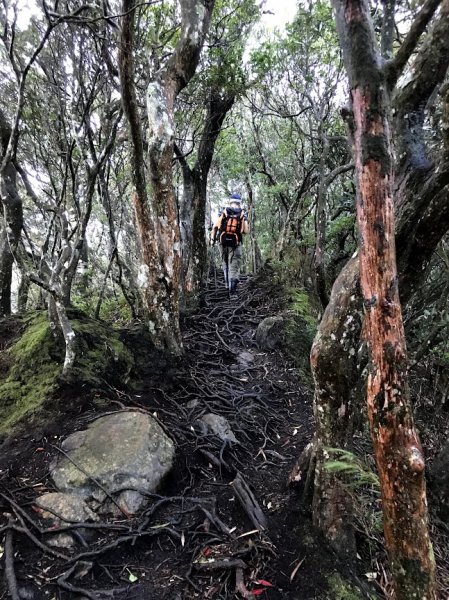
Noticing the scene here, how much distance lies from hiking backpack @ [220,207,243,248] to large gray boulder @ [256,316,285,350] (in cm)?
230

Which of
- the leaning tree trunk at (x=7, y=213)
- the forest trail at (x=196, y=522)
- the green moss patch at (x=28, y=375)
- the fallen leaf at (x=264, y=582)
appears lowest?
the fallen leaf at (x=264, y=582)

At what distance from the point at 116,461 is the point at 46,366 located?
1926mm

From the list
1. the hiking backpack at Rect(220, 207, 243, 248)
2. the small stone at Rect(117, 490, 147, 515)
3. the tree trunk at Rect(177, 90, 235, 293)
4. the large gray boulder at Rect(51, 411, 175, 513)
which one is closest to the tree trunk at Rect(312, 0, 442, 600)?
the small stone at Rect(117, 490, 147, 515)

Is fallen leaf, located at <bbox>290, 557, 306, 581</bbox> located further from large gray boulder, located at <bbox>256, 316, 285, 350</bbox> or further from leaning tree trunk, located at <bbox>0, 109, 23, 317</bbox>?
large gray boulder, located at <bbox>256, 316, 285, 350</bbox>

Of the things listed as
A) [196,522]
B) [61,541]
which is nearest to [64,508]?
[61,541]

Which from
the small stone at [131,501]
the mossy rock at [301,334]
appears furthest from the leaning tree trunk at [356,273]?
the mossy rock at [301,334]

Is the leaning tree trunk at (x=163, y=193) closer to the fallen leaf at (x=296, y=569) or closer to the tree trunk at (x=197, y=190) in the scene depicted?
the tree trunk at (x=197, y=190)

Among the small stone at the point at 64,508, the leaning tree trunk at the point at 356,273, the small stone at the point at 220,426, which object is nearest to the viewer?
the leaning tree trunk at the point at 356,273

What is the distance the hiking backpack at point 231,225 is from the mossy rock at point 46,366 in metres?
4.28

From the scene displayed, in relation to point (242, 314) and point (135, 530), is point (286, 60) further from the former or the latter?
point (135, 530)

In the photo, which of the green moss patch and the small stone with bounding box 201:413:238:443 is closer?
the green moss patch

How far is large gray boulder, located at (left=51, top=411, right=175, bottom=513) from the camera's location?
3881mm

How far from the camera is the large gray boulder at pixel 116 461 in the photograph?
388cm

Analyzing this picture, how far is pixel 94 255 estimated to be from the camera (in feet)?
50.0
